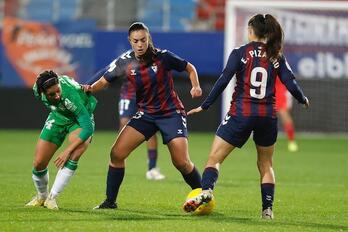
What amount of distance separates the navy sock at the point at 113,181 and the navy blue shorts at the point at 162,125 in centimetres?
49

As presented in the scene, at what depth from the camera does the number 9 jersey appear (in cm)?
910

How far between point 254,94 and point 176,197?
287 centimetres

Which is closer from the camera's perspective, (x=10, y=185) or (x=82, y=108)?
(x=82, y=108)

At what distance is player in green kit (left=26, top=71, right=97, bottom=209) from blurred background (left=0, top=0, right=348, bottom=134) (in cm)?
1451

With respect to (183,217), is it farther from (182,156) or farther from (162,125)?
(162,125)

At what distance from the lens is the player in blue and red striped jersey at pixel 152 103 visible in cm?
968

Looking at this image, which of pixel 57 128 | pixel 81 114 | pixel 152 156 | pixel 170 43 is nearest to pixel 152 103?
pixel 81 114

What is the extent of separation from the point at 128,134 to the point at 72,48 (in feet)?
58.5

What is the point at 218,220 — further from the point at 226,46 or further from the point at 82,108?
the point at 226,46

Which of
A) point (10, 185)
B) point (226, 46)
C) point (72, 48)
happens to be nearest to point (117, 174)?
point (10, 185)

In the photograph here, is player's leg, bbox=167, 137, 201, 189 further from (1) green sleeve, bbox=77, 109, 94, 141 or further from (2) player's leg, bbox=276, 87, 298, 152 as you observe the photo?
(2) player's leg, bbox=276, 87, 298, 152

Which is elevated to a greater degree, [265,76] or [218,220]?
[265,76]

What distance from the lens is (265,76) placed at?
912cm

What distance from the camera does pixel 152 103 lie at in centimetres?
984
